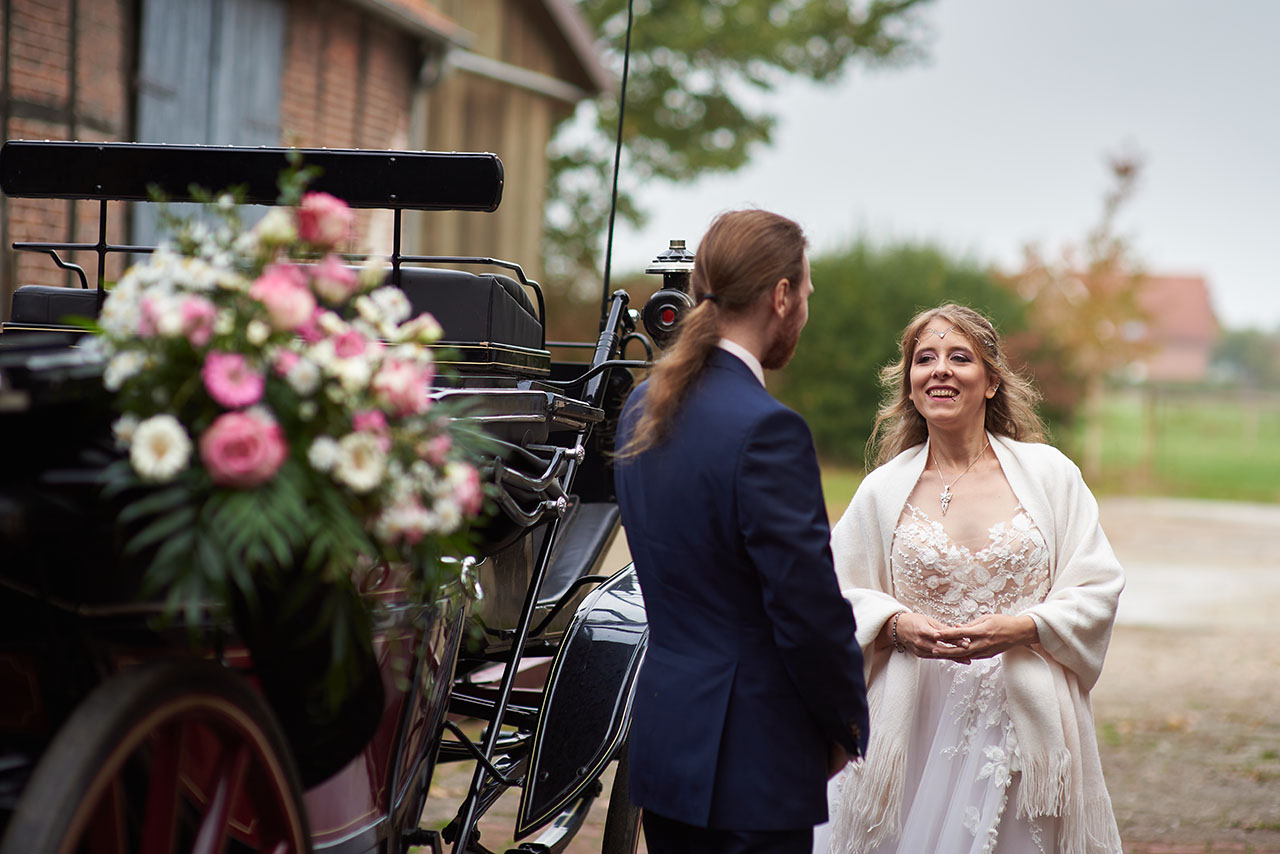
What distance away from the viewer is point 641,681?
2617mm

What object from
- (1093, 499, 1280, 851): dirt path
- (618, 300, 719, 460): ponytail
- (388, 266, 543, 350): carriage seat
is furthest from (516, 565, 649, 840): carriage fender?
(1093, 499, 1280, 851): dirt path

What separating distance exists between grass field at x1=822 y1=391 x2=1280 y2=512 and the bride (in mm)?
11717

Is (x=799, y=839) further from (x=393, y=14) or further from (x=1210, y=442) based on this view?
(x=1210, y=442)

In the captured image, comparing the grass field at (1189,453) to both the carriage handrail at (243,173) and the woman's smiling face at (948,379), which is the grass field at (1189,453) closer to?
the woman's smiling face at (948,379)

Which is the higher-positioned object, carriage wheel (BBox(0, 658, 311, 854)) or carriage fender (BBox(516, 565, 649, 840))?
carriage wheel (BBox(0, 658, 311, 854))

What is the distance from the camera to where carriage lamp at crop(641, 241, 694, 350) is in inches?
155

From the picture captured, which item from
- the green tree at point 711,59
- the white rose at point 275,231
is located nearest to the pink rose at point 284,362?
the white rose at point 275,231

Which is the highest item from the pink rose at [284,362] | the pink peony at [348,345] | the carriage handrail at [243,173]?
the carriage handrail at [243,173]

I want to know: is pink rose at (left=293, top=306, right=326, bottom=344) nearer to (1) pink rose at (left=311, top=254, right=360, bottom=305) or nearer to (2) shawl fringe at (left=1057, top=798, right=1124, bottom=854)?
(1) pink rose at (left=311, top=254, right=360, bottom=305)

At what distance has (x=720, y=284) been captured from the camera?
251 cm

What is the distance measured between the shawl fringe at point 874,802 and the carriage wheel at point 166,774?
181 cm

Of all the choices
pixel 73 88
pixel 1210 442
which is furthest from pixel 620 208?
pixel 1210 442

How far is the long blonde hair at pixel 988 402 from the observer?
368 centimetres

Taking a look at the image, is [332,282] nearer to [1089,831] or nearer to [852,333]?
[1089,831]
